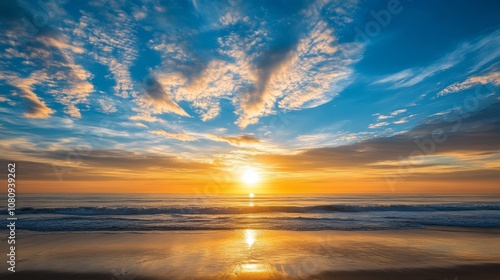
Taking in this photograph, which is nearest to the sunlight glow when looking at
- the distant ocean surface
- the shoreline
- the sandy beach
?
the sandy beach

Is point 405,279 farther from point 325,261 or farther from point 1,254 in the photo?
point 1,254

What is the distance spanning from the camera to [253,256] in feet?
38.1

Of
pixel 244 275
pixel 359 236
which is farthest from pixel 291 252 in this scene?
pixel 359 236

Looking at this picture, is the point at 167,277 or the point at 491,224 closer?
the point at 167,277

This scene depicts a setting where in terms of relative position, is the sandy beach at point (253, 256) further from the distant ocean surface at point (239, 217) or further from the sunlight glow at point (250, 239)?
the distant ocean surface at point (239, 217)

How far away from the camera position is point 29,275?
9414 mm

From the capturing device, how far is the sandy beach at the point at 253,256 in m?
9.49

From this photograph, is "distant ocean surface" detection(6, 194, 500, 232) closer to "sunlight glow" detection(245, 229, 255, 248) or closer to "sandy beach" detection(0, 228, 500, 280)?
"sunlight glow" detection(245, 229, 255, 248)

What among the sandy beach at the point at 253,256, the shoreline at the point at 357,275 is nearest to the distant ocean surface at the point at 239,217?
the sandy beach at the point at 253,256

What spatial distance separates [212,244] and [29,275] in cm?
813

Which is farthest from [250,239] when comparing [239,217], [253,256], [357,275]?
[239,217]

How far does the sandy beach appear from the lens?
949 centimetres

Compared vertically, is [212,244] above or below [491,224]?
above

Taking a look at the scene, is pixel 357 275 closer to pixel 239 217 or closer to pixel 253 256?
pixel 253 256
